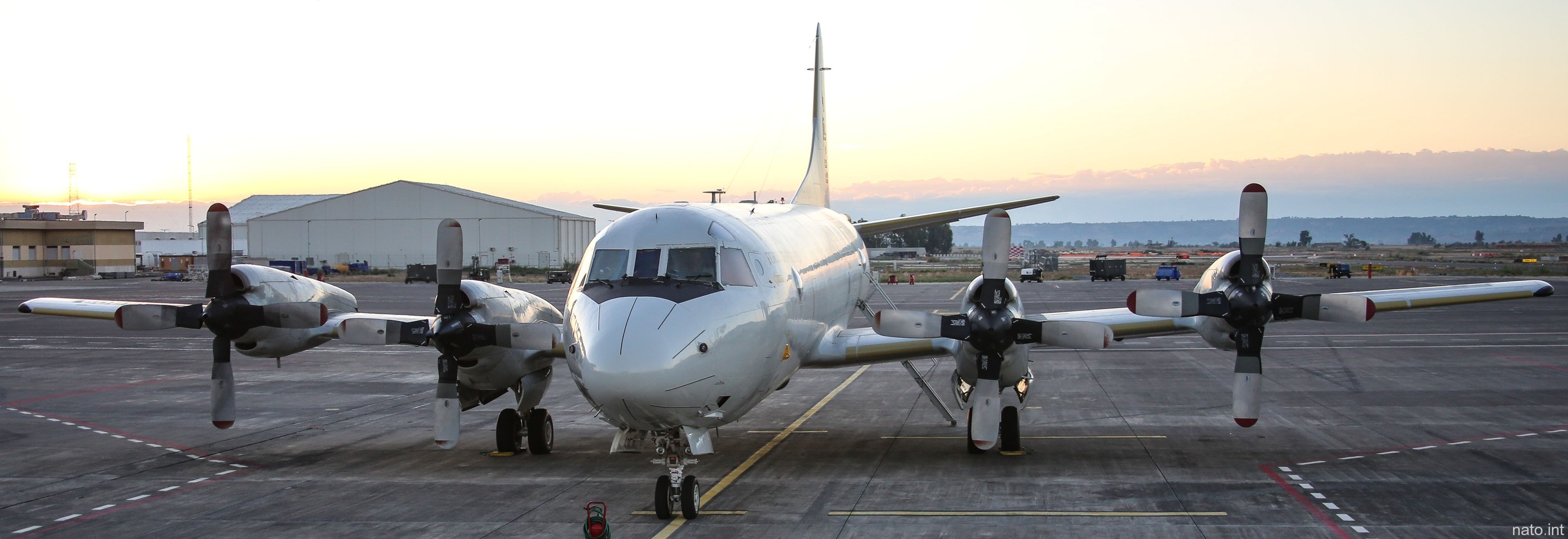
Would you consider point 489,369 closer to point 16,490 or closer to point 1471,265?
point 16,490

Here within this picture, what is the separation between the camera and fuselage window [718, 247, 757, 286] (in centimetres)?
1143

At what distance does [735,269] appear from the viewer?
11.6 m

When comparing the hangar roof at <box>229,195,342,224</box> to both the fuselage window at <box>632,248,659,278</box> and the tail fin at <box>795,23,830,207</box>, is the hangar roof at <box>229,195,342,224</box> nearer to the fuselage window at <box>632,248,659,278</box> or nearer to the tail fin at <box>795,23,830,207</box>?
the tail fin at <box>795,23,830,207</box>

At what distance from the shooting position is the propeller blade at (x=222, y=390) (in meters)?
14.8

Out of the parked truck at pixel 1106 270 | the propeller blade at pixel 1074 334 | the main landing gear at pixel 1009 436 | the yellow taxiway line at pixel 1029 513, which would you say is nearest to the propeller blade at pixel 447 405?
the yellow taxiway line at pixel 1029 513

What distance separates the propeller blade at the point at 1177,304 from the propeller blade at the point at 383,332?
29.5 feet

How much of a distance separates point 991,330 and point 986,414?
1.01 metres

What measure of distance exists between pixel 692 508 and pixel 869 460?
3.85 m

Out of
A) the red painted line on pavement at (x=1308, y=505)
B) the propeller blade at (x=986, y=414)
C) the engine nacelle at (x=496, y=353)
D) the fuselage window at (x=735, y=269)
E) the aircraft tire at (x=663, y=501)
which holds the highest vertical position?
the fuselage window at (x=735, y=269)

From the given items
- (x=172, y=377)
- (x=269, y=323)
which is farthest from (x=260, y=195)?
(x=269, y=323)

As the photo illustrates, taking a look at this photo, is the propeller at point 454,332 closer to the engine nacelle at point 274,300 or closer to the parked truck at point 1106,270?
the engine nacelle at point 274,300

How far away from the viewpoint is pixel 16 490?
1280 centimetres

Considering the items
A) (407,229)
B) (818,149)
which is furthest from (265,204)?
(818,149)

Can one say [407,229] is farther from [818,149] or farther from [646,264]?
[646,264]
